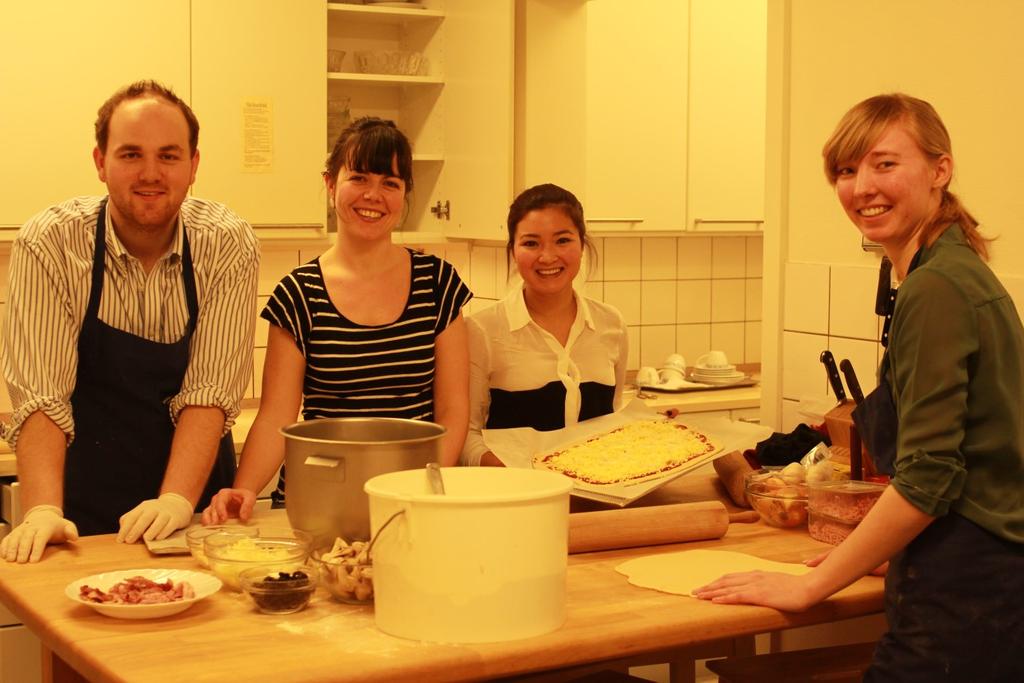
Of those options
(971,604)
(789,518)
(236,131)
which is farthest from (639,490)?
(236,131)

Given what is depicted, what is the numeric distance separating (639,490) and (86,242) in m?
1.04

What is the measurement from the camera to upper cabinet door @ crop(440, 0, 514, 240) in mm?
3762

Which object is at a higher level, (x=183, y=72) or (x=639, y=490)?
(x=183, y=72)

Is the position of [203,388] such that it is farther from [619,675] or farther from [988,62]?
[988,62]

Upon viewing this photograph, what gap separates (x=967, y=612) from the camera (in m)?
1.58

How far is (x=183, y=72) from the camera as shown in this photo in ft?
11.3

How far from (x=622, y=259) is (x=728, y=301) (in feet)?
1.68

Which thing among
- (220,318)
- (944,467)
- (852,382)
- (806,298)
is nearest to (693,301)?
(806,298)

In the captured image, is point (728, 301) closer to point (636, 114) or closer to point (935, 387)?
point (636, 114)

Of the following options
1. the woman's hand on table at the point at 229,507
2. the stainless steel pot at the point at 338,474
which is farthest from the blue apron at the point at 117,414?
the stainless steel pot at the point at 338,474

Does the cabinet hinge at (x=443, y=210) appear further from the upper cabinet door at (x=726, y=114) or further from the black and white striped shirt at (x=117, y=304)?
the black and white striped shirt at (x=117, y=304)

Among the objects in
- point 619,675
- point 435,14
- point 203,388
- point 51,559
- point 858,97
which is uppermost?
point 435,14

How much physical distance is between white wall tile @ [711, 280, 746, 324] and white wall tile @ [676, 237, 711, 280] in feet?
0.23

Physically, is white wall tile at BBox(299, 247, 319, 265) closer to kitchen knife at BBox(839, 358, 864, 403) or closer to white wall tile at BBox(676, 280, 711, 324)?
white wall tile at BBox(676, 280, 711, 324)
